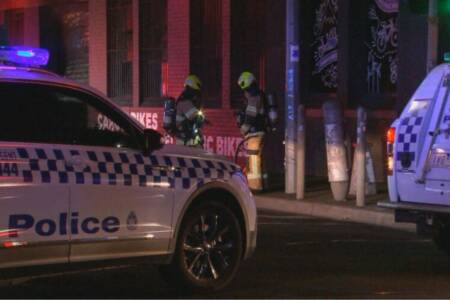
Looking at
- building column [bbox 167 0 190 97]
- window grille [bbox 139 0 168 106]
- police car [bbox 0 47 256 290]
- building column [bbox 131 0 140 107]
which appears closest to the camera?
police car [bbox 0 47 256 290]

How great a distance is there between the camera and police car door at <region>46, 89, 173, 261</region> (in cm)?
674

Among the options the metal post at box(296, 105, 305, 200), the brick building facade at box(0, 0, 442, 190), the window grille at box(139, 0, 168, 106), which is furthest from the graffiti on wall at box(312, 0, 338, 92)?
the window grille at box(139, 0, 168, 106)

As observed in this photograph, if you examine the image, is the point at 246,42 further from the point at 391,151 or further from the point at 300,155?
the point at 391,151

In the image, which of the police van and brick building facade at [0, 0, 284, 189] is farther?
brick building facade at [0, 0, 284, 189]

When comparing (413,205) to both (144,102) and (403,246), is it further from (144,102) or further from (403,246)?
(144,102)

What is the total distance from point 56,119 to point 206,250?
1.71 metres

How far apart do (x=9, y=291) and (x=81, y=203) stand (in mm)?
1349

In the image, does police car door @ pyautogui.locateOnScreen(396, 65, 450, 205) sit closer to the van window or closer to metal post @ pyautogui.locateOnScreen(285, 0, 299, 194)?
the van window

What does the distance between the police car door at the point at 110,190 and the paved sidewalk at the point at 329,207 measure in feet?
17.8

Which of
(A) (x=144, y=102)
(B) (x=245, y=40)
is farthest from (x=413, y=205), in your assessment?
(A) (x=144, y=102)

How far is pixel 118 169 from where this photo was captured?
695 cm

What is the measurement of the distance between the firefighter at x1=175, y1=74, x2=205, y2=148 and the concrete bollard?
239 cm

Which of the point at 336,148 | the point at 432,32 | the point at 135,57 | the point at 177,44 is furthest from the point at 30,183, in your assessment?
the point at 135,57

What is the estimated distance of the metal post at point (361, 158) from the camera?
1283 cm
